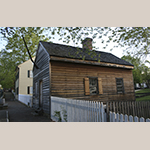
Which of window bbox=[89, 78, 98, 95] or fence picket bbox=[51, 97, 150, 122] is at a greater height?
window bbox=[89, 78, 98, 95]

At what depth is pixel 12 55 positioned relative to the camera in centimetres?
3053

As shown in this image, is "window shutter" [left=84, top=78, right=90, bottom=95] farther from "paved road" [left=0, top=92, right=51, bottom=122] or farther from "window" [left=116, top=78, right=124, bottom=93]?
"window" [left=116, top=78, right=124, bottom=93]

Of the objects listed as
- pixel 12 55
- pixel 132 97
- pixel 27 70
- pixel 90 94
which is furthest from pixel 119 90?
pixel 12 55

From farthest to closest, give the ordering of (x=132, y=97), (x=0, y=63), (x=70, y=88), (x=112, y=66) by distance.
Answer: (x=0, y=63) < (x=132, y=97) < (x=112, y=66) < (x=70, y=88)

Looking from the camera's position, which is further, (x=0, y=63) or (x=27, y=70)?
(x=0, y=63)

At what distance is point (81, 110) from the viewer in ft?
16.2

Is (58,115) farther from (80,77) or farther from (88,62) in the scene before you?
(88,62)

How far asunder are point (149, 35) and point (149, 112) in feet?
17.3

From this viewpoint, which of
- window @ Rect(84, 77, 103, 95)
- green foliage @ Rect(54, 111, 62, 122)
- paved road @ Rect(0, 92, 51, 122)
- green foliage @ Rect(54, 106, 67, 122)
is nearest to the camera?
green foliage @ Rect(54, 106, 67, 122)

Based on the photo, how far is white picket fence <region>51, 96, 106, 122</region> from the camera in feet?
13.2

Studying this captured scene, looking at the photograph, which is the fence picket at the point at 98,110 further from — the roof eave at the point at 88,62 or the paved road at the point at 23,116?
the roof eave at the point at 88,62

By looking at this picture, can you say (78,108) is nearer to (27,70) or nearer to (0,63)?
(27,70)

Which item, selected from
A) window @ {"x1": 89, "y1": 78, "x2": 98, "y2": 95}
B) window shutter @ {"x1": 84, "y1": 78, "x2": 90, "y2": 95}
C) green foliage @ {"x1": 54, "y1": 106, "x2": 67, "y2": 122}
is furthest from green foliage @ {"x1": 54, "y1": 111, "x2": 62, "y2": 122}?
window @ {"x1": 89, "y1": 78, "x2": 98, "y2": 95}

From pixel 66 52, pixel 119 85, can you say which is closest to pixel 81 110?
pixel 66 52
